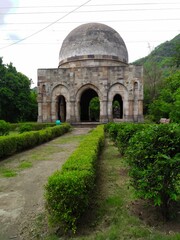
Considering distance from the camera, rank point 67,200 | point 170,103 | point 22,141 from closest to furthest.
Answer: point 67,200 → point 22,141 → point 170,103

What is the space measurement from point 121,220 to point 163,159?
3.88 ft

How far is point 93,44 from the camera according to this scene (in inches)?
939

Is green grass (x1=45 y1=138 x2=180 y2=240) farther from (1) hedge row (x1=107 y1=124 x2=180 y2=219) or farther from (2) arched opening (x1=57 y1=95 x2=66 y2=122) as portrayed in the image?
(2) arched opening (x1=57 y1=95 x2=66 y2=122)

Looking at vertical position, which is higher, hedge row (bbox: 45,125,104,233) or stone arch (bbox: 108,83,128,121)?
stone arch (bbox: 108,83,128,121)

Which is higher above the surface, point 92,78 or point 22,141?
point 92,78

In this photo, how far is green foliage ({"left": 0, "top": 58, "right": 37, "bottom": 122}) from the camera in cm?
2628

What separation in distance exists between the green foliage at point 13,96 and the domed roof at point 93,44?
5958mm

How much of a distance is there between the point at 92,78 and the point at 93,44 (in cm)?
375

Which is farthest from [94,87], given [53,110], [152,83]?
[152,83]

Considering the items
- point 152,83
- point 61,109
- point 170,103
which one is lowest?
point 61,109

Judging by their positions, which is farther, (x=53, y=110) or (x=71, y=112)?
(x=53, y=110)

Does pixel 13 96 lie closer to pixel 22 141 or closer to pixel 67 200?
pixel 22 141

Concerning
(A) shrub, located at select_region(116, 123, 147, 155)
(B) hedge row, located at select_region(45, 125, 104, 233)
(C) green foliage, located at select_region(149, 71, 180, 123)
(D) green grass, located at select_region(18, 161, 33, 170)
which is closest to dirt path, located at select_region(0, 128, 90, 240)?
(D) green grass, located at select_region(18, 161, 33, 170)

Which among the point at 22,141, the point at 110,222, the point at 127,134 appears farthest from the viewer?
the point at 22,141
